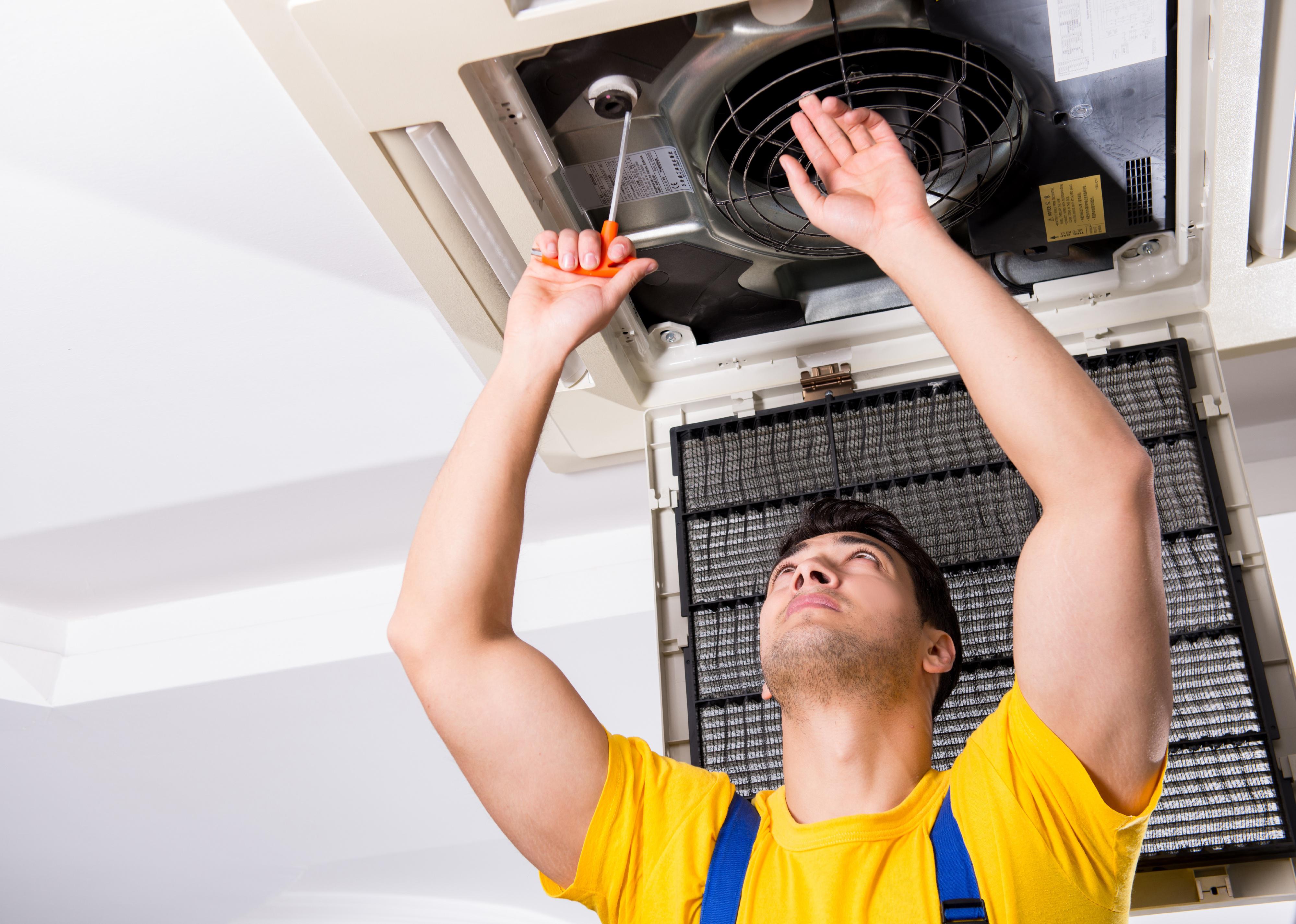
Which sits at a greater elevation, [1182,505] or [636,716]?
[636,716]

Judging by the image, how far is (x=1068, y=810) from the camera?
103 centimetres

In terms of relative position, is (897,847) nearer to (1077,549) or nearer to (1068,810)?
(1068,810)

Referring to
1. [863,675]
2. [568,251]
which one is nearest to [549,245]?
[568,251]

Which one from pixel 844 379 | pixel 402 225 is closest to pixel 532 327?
pixel 402 225

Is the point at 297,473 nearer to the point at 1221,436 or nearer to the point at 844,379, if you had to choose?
the point at 844,379

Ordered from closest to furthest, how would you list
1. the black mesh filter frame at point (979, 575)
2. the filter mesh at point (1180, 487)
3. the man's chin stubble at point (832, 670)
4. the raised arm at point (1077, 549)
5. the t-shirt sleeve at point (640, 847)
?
the raised arm at point (1077, 549), the t-shirt sleeve at point (640, 847), the man's chin stubble at point (832, 670), the black mesh filter frame at point (979, 575), the filter mesh at point (1180, 487)

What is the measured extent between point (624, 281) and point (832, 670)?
0.54 metres

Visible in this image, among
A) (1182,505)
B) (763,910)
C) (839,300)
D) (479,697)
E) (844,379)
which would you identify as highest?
(839,300)

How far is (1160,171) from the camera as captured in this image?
4.94 feet

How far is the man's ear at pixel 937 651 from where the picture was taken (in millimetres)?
1333

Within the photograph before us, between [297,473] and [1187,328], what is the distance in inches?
70.8

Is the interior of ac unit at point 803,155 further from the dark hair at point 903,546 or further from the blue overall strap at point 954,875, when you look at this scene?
the blue overall strap at point 954,875

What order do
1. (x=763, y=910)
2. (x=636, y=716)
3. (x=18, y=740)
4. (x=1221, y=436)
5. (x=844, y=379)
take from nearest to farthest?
(x=763, y=910)
(x=1221, y=436)
(x=844, y=379)
(x=636, y=716)
(x=18, y=740)

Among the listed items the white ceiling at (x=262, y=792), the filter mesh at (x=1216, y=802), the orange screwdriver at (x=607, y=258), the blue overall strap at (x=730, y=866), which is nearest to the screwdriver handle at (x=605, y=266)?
the orange screwdriver at (x=607, y=258)
